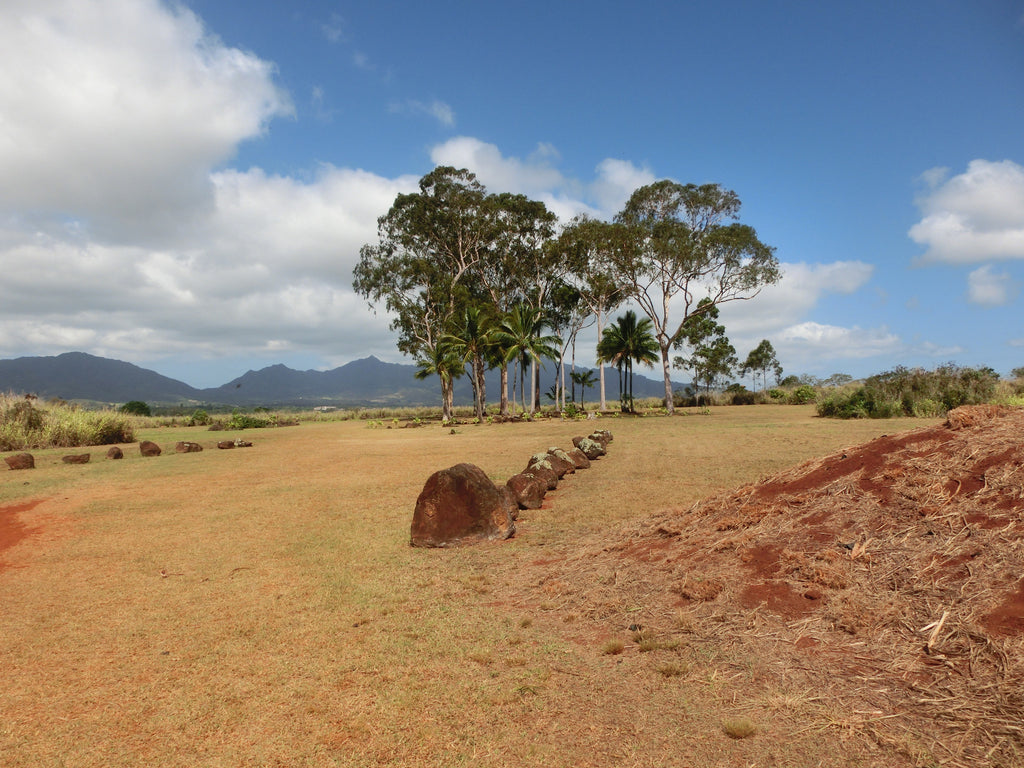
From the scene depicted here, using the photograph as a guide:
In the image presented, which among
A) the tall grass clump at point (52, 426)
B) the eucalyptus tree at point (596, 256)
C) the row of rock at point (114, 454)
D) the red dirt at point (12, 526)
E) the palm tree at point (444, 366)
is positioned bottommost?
the red dirt at point (12, 526)

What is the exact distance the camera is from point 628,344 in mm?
42406

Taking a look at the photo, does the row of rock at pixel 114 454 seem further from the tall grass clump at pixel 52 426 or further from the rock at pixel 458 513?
the rock at pixel 458 513

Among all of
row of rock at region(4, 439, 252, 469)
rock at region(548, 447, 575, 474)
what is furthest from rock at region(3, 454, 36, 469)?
rock at region(548, 447, 575, 474)

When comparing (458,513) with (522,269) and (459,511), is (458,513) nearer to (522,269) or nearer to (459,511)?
(459,511)

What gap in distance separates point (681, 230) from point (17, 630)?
3730cm

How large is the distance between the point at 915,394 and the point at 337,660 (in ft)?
89.5

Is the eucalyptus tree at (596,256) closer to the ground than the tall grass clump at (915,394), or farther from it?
farther from it

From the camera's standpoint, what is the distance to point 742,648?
3.63 metres

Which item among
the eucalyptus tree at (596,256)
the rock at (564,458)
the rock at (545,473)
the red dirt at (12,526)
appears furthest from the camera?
the eucalyptus tree at (596,256)

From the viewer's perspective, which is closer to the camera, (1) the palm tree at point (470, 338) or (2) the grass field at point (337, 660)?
(2) the grass field at point (337, 660)

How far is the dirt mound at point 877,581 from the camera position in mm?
2805

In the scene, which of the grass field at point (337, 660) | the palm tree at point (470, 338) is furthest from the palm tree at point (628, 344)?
the grass field at point (337, 660)

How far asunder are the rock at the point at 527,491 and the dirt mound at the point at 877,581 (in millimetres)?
2955

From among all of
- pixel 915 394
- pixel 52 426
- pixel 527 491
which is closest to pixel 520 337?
pixel 915 394
